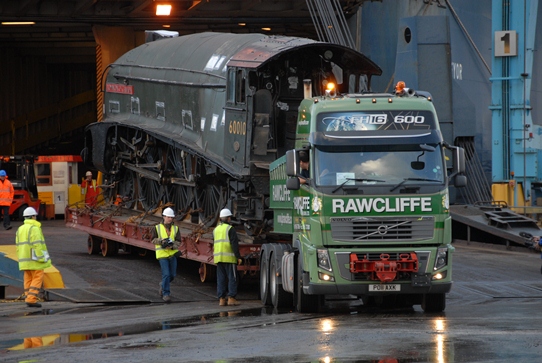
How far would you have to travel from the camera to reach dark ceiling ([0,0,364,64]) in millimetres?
36188

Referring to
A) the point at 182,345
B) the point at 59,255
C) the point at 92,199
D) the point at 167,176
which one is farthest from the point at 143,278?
the point at 182,345

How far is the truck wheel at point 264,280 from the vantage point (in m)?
16.1

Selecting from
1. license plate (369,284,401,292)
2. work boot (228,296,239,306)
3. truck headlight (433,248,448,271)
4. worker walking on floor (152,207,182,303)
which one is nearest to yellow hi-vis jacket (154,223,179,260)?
worker walking on floor (152,207,182,303)

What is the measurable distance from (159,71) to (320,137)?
27.1 ft

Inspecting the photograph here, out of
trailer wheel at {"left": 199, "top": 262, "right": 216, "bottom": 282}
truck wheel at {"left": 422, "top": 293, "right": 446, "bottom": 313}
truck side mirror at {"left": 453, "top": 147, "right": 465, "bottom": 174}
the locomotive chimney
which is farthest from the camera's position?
trailer wheel at {"left": 199, "top": 262, "right": 216, "bottom": 282}

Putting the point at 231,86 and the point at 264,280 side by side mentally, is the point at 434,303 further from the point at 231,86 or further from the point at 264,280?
the point at 231,86

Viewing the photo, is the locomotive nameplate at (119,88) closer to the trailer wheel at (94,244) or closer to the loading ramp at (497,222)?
the trailer wheel at (94,244)

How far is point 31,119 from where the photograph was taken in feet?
174

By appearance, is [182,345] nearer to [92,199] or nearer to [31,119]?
[92,199]

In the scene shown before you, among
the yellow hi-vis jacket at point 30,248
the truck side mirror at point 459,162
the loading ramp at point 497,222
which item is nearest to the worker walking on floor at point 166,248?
the yellow hi-vis jacket at point 30,248

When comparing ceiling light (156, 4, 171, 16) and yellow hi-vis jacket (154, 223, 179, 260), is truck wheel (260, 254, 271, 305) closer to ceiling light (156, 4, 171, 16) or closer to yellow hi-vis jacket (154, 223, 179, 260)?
yellow hi-vis jacket (154, 223, 179, 260)

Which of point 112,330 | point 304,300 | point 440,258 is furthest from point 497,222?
point 112,330

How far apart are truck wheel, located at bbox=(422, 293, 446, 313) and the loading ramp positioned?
25.9 ft

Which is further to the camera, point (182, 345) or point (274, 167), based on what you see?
point (274, 167)
